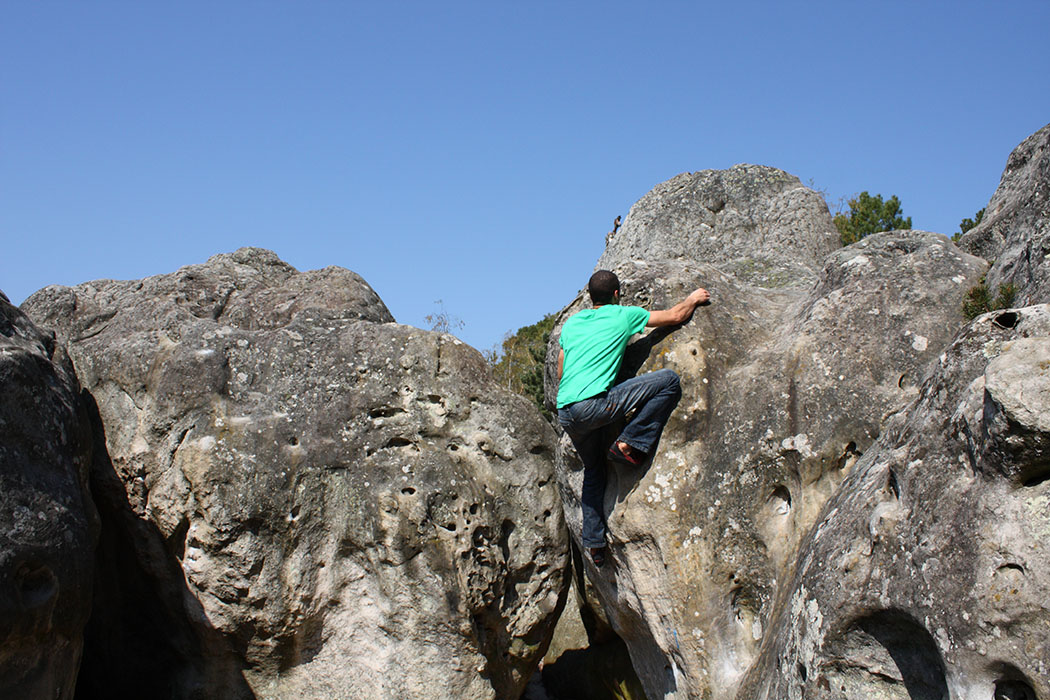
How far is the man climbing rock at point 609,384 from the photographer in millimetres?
5930

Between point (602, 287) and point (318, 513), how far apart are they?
2.78 meters

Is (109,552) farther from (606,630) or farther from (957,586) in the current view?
(957,586)

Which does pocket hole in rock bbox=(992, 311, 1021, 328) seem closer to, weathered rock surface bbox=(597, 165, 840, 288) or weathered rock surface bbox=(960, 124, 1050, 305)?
weathered rock surface bbox=(960, 124, 1050, 305)

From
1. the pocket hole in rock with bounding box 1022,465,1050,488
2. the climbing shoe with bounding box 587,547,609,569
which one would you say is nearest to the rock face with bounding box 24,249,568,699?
the climbing shoe with bounding box 587,547,609,569

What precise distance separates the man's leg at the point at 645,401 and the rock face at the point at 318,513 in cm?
157

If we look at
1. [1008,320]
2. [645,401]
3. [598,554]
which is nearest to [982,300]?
[1008,320]

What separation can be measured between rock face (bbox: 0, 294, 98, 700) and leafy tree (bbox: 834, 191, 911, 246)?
21.0 m

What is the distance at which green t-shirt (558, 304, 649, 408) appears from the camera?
19.5 feet

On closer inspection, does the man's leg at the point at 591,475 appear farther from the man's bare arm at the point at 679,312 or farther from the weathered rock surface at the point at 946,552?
the weathered rock surface at the point at 946,552

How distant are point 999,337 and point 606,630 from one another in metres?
5.02

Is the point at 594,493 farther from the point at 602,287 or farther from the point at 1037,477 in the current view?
the point at 1037,477

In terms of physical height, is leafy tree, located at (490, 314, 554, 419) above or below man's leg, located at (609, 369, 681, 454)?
above

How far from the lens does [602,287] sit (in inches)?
245

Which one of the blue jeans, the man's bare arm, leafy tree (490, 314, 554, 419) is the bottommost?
the blue jeans
